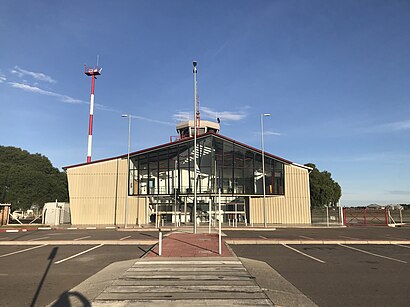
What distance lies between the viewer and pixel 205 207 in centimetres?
3425

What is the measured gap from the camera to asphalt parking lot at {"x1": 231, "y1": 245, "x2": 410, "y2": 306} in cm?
679

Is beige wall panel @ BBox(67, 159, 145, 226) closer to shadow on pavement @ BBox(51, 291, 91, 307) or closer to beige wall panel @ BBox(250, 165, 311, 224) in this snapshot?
beige wall panel @ BBox(250, 165, 311, 224)

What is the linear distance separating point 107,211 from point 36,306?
27.9 metres

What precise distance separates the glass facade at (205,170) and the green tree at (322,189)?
3268 cm

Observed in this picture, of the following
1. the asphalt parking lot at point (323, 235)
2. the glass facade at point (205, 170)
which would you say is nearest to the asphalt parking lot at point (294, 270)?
the asphalt parking lot at point (323, 235)

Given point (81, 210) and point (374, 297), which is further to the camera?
point (81, 210)

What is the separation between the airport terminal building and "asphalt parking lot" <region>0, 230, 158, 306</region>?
16931 millimetres

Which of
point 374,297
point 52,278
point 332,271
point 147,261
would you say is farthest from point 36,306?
point 332,271

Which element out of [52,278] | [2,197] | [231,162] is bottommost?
[52,278]

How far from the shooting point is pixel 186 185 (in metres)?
32.0

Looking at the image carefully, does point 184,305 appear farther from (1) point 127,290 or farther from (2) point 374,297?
(2) point 374,297

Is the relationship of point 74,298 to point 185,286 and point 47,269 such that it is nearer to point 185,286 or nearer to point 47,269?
point 185,286

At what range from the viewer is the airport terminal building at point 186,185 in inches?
1268

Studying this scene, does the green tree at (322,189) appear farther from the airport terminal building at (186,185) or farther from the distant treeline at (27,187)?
the distant treeline at (27,187)
